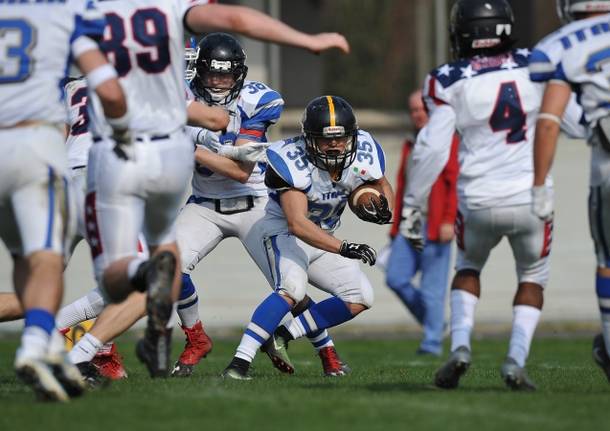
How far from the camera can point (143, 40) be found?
572cm

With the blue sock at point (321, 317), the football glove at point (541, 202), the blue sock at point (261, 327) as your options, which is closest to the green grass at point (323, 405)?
the blue sock at point (261, 327)

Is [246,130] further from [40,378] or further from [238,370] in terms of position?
[40,378]

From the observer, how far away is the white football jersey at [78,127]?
7654 mm

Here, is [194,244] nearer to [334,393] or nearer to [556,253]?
[334,393]

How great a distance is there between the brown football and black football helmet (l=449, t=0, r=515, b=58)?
4.50ft

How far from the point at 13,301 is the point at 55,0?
2.40 metres

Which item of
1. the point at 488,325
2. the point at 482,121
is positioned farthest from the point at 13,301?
the point at 488,325

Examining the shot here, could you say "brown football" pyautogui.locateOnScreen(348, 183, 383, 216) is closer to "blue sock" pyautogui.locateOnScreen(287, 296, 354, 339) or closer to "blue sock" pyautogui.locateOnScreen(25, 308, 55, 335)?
"blue sock" pyautogui.locateOnScreen(287, 296, 354, 339)

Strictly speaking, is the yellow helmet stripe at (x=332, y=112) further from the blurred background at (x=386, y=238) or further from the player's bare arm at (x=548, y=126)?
the blurred background at (x=386, y=238)

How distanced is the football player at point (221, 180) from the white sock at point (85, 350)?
116cm

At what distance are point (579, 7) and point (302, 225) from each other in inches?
82.5

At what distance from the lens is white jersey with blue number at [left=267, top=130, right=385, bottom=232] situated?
294 inches

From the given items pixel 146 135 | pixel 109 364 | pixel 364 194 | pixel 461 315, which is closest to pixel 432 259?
pixel 364 194

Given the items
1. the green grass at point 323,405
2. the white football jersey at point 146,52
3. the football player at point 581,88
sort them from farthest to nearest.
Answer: the football player at point 581,88 < the white football jersey at point 146,52 < the green grass at point 323,405
